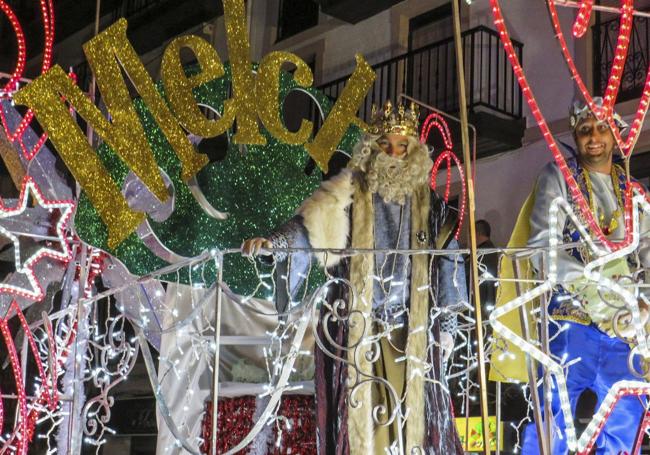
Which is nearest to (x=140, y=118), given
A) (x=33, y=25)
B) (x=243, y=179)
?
(x=243, y=179)

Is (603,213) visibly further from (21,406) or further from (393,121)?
(21,406)

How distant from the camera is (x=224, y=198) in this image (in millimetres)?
6145

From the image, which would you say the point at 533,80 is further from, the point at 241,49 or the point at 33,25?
the point at 33,25

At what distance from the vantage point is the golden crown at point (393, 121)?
196 inches

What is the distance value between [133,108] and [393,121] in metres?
1.75

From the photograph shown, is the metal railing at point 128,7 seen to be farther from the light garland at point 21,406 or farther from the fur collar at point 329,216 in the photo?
the fur collar at point 329,216

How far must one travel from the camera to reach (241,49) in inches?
236

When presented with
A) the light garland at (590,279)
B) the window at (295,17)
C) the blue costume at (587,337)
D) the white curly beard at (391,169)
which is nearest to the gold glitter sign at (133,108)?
the white curly beard at (391,169)

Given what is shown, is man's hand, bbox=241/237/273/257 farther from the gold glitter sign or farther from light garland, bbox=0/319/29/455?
light garland, bbox=0/319/29/455

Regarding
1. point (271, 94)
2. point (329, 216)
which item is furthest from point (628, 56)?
point (329, 216)

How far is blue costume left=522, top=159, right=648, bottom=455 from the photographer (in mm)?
4312

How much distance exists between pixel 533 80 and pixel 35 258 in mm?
6018

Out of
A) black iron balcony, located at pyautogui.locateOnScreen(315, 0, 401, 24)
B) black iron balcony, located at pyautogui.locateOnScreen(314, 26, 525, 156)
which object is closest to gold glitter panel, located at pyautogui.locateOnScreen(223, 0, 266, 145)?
black iron balcony, located at pyautogui.locateOnScreen(314, 26, 525, 156)

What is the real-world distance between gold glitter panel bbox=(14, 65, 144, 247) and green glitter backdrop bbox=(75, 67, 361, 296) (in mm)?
93
